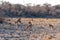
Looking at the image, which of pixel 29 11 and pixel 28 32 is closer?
pixel 28 32

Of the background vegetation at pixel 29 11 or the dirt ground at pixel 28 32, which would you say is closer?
the dirt ground at pixel 28 32

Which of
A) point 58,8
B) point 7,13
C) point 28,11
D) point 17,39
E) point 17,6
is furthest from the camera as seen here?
point 58,8

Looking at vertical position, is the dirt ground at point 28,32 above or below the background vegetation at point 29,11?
above

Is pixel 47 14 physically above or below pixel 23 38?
below

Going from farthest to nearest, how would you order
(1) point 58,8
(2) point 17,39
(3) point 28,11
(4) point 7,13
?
(1) point 58,8, (3) point 28,11, (4) point 7,13, (2) point 17,39

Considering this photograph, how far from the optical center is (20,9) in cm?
5547

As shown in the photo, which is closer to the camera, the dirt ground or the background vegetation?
the dirt ground

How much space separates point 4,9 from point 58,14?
9.83 meters

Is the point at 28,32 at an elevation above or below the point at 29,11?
above

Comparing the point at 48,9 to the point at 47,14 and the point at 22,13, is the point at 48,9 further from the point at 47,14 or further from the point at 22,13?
the point at 22,13

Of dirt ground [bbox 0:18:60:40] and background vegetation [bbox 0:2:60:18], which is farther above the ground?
dirt ground [bbox 0:18:60:40]

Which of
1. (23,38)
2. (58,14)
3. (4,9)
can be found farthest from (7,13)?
(23,38)

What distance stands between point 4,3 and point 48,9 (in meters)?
8.24

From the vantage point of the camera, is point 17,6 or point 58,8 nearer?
point 17,6
